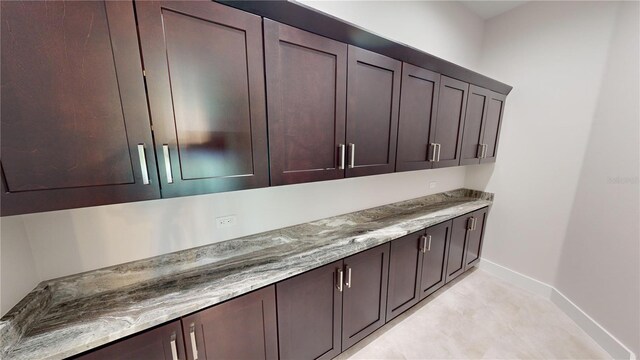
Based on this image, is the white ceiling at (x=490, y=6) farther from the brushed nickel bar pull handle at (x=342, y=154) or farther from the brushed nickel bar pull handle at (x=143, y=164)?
the brushed nickel bar pull handle at (x=143, y=164)

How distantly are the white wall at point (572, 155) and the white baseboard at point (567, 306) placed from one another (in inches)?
1.9

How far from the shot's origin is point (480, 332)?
1815 millimetres

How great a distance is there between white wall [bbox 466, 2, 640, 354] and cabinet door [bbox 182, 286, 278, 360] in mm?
2615

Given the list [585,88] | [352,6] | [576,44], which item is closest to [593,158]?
[585,88]

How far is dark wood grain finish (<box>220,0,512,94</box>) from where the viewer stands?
3.14 feet

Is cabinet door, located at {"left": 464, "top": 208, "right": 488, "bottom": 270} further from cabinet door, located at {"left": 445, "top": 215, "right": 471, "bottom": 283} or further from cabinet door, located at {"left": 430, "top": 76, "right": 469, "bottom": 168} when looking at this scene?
cabinet door, located at {"left": 430, "top": 76, "right": 469, "bottom": 168}

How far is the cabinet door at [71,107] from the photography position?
0.66 m

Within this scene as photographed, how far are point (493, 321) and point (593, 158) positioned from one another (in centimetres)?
172

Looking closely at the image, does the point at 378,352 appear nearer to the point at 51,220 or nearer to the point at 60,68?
the point at 51,220

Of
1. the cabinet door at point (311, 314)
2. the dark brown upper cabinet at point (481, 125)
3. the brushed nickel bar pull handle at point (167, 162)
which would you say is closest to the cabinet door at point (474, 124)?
the dark brown upper cabinet at point (481, 125)

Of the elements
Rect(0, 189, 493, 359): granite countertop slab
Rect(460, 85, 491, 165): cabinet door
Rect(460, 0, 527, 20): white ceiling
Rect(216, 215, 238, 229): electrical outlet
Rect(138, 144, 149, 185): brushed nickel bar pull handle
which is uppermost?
Rect(460, 0, 527, 20): white ceiling

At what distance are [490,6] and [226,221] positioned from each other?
11.2ft

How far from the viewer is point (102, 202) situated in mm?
798

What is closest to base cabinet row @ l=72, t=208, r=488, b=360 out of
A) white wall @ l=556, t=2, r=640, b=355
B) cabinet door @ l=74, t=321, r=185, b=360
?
cabinet door @ l=74, t=321, r=185, b=360
